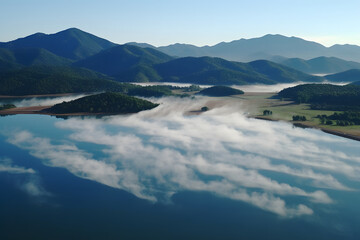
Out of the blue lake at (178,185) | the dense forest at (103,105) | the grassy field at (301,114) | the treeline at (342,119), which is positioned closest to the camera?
the blue lake at (178,185)

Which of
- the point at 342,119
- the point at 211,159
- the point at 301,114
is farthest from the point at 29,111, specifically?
the point at 342,119

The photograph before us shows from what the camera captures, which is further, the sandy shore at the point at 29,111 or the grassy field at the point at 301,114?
the sandy shore at the point at 29,111

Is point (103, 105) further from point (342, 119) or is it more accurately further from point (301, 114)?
point (342, 119)

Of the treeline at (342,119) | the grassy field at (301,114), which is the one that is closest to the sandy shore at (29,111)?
the grassy field at (301,114)

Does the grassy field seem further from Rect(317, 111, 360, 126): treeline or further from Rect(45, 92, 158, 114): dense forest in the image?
Result: Rect(45, 92, 158, 114): dense forest

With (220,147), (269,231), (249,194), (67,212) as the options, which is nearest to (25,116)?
(220,147)

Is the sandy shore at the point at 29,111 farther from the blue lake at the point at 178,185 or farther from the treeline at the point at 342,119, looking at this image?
the treeline at the point at 342,119
